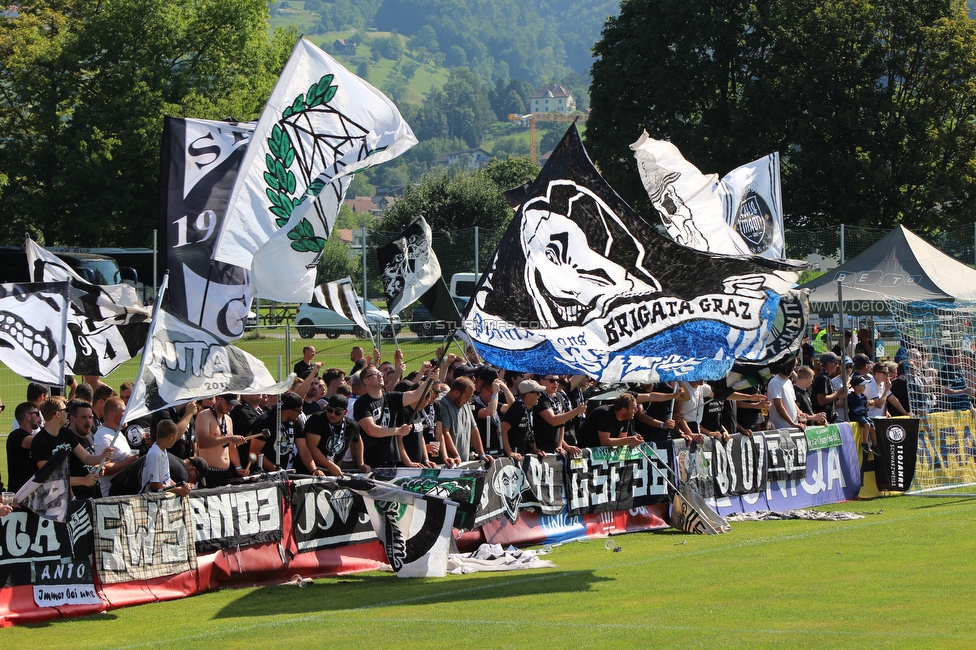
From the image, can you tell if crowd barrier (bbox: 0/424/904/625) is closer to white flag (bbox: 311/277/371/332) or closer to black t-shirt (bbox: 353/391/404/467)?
black t-shirt (bbox: 353/391/404/467)

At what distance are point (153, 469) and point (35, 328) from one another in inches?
154

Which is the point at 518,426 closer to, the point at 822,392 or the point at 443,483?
the point at 443,483

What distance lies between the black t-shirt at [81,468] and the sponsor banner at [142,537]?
49 cm

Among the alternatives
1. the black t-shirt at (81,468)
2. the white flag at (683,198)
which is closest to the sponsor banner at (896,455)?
the white flag at (683,198)

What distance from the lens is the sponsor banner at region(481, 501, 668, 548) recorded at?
1357 centimetres

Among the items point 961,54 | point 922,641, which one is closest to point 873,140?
point 961,54

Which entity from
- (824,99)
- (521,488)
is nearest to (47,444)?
(521,488)

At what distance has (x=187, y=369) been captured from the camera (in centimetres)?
1048

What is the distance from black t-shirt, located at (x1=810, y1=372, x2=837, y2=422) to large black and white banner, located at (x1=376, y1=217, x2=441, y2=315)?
652cm

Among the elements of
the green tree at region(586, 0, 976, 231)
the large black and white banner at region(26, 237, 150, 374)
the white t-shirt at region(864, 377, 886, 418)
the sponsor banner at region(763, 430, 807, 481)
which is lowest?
the sponsor banner at region(763, 430, 807, 481)

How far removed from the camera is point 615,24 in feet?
165

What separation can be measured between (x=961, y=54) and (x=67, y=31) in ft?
112

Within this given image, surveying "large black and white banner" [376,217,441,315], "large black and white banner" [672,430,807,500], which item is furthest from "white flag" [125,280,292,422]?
"large black and white banner" [672,430,807,500]

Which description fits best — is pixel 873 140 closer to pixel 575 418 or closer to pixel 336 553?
pixel 575 418
